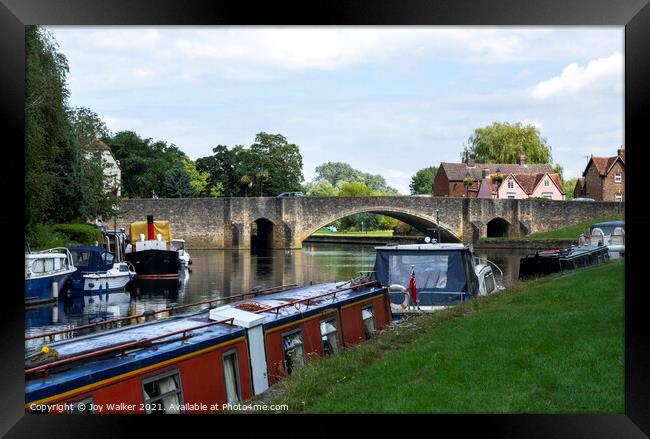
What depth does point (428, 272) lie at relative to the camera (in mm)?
8953

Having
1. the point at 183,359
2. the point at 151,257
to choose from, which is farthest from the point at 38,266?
the point at 183,359

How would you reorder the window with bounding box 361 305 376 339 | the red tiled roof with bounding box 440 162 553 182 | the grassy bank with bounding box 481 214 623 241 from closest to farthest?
1. the window with bounding box 361 305 376 339
2. the grassy bank with bounding box 481 214 623 241
3. the red tiled roof with bounding box 440 162 553 182

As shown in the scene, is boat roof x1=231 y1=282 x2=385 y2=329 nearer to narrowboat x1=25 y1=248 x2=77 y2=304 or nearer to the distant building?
narrowboat x1=25 y1=248 x2=77 y2=304

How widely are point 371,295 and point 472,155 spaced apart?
2853cm

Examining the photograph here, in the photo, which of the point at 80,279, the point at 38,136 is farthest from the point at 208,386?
the point at 80,279

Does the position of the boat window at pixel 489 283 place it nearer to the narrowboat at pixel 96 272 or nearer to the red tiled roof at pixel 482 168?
the narrowboat at pixel 96 272

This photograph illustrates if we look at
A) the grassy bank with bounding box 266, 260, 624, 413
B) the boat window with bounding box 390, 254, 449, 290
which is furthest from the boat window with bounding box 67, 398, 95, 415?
the boat window with bounding box 390, 254, 449, 290

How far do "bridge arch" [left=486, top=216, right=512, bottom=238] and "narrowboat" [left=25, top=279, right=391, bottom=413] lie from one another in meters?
28.1

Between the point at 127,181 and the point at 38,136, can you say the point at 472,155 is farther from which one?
the point at 38,136

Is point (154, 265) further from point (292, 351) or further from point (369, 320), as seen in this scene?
point (292, 351)

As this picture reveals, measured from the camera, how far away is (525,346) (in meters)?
5.02

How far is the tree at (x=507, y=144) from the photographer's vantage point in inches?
1300

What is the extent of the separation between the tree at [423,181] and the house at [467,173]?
0.35m

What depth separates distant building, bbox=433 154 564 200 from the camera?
1358 inches
